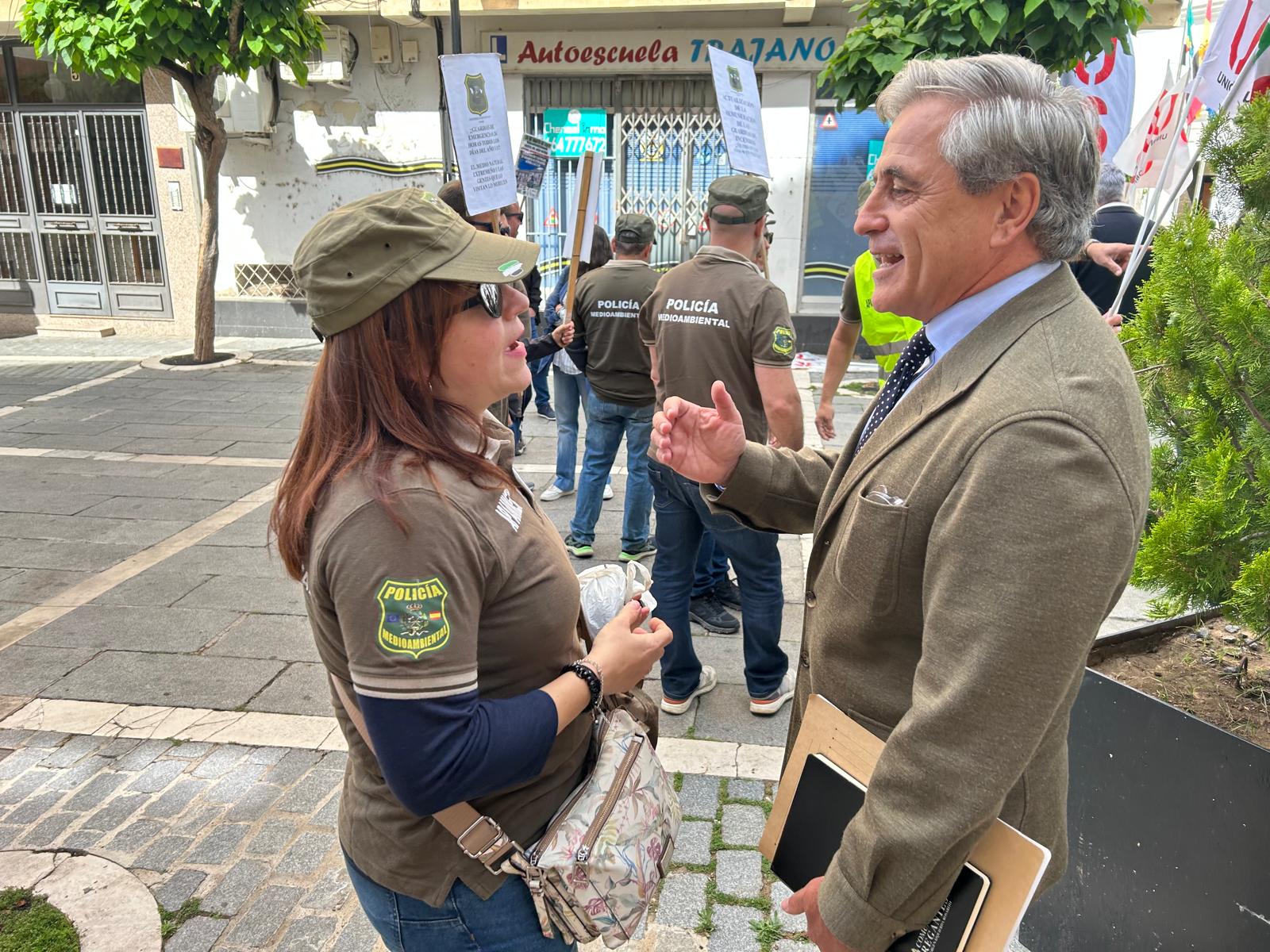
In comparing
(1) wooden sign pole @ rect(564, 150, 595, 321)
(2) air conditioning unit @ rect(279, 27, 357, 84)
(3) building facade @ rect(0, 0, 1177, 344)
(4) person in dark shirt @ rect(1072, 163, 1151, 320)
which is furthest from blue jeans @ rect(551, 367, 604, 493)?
(2) air conditioning unit @ rect(279, 27, 357, 84)

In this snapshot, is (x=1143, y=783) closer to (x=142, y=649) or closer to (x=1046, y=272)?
(x=1046, y=272)

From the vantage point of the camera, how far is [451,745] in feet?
4.29

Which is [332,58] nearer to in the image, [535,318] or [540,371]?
[540,371]

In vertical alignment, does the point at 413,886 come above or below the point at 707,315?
below

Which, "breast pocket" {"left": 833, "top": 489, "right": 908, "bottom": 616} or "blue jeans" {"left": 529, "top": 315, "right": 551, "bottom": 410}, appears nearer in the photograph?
"breast pocket" {"left": 833, "top": 489, "right": 908, "bottom": 616}

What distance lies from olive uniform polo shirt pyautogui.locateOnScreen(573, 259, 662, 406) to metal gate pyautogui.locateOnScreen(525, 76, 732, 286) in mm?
6493

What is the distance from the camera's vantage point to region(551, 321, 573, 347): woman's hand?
16.8 feet

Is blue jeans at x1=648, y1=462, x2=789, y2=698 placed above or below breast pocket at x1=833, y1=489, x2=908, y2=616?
below

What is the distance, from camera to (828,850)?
1.55 m

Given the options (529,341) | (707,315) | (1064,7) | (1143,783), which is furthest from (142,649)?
(1064,7)

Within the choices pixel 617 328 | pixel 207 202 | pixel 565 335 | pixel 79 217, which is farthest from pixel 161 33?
pixel 617 328

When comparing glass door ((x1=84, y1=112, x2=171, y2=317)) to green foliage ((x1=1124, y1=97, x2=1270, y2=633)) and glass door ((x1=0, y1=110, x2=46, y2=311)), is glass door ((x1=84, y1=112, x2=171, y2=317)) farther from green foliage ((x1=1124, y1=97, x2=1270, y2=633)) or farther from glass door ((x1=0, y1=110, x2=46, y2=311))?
green foliage ((x1=1124, y1=97, x2=1270, y2=633))

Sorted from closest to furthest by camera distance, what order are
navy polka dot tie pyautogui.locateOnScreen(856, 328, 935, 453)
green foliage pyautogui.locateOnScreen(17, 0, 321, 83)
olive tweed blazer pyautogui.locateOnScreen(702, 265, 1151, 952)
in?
1. olive tweed blazer pyautogui.locateOnScreen(702, 265, 1151, 952)
2. navy polka dot tie pyautogui.locateOnScreen(856, 328, 935, 453)
3. green foliage pyautogui.locateOnScreen(17, 0, 321, 83)

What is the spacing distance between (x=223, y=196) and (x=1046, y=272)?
13193 mm
